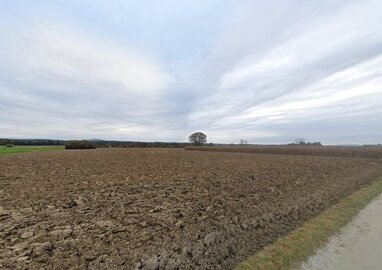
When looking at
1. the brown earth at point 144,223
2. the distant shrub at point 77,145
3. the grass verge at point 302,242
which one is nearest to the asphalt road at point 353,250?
the grass verge at point 302,242

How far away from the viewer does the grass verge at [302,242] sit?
425cm

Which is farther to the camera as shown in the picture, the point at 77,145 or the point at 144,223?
the point at 77,145

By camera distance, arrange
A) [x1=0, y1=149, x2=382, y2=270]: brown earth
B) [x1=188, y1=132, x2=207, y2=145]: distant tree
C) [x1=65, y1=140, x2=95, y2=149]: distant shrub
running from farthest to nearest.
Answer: [x1=188, y1=132, x2=207, y2=145]: distant tree
[x1=65, y1=140, x2=95, y2=149]: distant shrub
[x1=0, y1=149, x2=382, y2=270]: brown earth

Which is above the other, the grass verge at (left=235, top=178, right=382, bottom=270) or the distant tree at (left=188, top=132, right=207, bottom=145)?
the distant tree at (left=188, top=132, right=207, bottom=145)

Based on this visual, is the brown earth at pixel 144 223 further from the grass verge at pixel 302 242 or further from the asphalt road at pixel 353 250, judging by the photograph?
the asphalt road at pixel 353 250

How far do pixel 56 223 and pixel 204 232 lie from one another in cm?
394

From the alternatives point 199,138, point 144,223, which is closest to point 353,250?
point 144,223

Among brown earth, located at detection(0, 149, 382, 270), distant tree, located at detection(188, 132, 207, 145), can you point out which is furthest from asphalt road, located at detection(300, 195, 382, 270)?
distant tree, located at detection(188, 132, 207, 145)

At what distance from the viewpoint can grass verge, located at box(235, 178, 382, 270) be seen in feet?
14.0

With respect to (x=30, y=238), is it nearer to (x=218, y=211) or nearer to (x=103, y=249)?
(x=103, y=249)

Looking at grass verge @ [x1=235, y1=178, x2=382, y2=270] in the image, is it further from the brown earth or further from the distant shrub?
the distant shrub

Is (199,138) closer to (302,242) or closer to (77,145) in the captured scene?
(77,145)

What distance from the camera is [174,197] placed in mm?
8383

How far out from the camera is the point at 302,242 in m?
5.11
